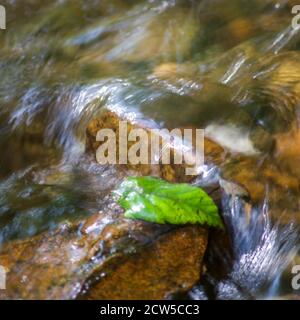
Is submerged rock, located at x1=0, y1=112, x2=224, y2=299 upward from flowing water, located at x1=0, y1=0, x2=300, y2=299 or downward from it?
downward

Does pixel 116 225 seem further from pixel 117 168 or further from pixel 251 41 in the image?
pixel 251 41

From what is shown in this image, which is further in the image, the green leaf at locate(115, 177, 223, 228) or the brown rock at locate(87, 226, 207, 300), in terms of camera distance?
the green leaf at locate(115, 177, 223, 228)

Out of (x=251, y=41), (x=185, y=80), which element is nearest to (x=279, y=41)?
(x=251, y=41)

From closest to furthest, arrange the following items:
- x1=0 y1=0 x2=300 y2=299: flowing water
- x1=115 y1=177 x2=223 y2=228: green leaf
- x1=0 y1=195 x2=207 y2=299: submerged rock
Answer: x1=0 y1=195 x2=207 y2=299: submerged rock → x1=115 y1=177 x2=223 y2=228: green leaf → x1=0 y1=0 x2=300 y2=299: flowing water

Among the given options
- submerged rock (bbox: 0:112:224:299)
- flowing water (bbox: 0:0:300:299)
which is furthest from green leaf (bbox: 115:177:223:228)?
Answer: flowing water (bbox: 0:0:300:299)

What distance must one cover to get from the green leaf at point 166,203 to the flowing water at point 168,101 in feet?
0.58

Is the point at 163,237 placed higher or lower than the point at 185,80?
lower

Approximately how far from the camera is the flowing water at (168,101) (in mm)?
3271

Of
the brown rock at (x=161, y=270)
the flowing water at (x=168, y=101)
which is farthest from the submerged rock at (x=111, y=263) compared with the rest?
the flowing water at (x=168, y=101)

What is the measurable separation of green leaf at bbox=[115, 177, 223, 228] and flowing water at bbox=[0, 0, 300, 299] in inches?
7.0

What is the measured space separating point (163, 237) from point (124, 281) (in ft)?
1.07

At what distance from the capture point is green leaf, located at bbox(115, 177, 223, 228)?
9.94 ft

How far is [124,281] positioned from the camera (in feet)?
9.64

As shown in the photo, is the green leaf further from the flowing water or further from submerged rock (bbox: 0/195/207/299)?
the flowing water
